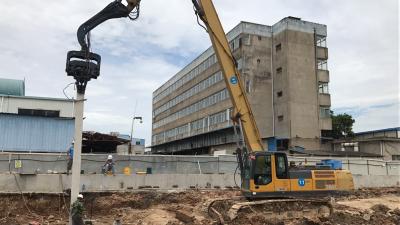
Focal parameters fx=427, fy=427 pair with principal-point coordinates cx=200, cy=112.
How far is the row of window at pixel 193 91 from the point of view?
72.7 meters

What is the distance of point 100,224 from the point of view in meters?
17.5

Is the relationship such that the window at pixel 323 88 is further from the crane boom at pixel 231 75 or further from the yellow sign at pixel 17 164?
the crane boom at pixel 231 75

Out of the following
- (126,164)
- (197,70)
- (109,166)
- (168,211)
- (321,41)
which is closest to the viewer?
(168,211)

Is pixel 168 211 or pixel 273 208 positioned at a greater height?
pixel 273 208

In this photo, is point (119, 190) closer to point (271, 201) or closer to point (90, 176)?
point (90, 176)

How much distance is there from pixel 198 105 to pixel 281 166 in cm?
6504

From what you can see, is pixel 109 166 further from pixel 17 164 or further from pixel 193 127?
pixel 193 127

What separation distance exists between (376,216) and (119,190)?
45.4 ft

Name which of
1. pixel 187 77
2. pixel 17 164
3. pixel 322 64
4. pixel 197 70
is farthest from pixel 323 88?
pixel 17 164

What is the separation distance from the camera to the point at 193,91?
8538 cm

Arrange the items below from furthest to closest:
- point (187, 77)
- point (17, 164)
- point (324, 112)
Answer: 1. point (187, 77)
2. point (324, 112)
3. point (17, 164)

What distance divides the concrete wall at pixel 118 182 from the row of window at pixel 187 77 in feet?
143

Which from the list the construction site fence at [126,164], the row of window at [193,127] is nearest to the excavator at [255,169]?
the construction site fence at [126,164]

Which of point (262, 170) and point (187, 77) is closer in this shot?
point (262, 170)
